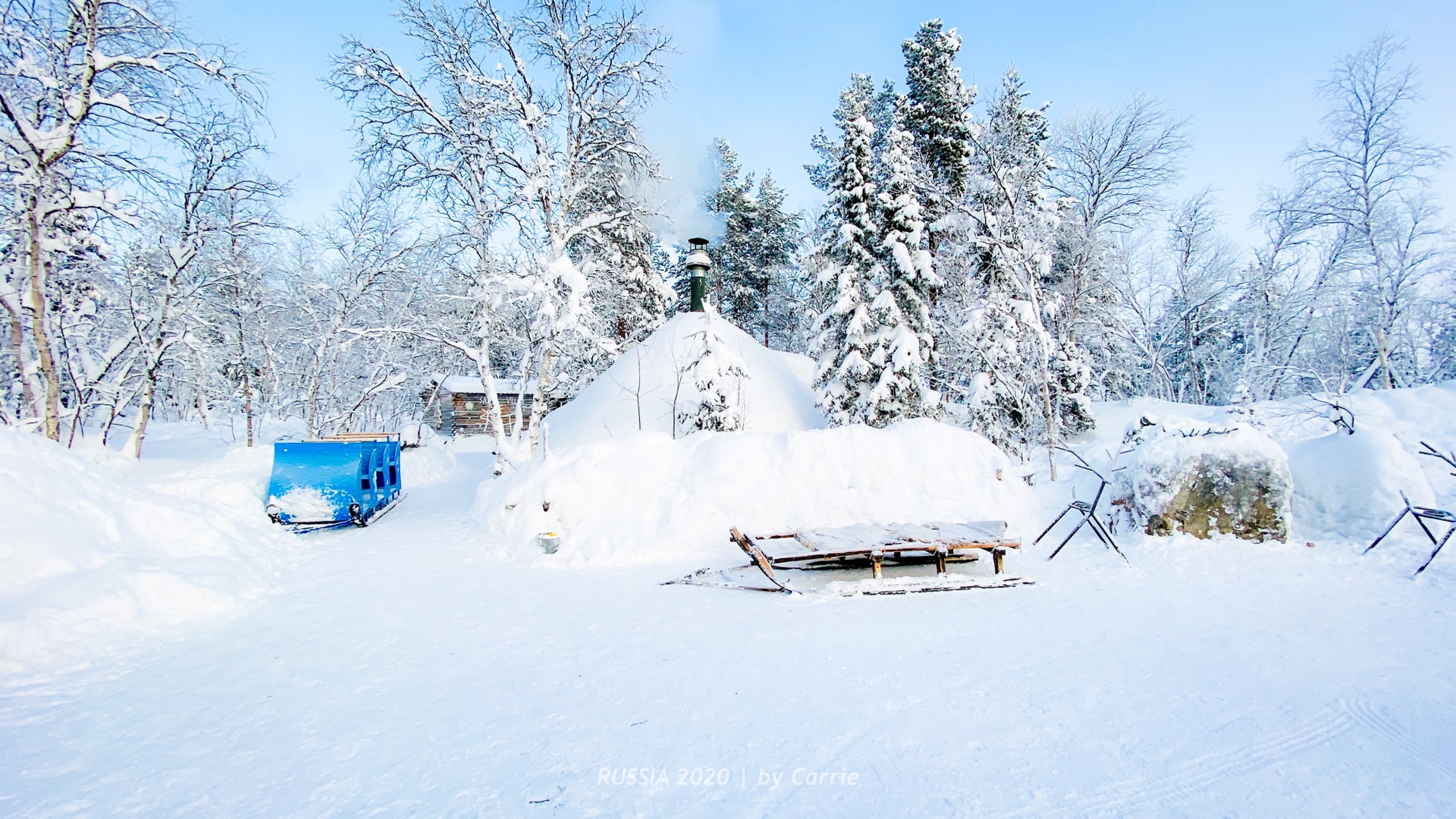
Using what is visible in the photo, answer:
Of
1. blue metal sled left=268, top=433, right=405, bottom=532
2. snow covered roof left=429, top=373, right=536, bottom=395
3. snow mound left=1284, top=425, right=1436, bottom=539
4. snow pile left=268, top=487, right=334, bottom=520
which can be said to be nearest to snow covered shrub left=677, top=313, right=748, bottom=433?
blue metal sled left=268, top=433, right=405, bottom=532

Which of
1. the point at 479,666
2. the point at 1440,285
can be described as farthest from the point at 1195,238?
the point at 479,666

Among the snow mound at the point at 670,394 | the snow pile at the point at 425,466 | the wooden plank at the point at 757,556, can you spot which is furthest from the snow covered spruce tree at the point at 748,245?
the wooden plank at the point at 757,556

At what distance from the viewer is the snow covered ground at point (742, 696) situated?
2.49m

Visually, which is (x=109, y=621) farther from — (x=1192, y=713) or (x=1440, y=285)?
(x=1440, y=285)

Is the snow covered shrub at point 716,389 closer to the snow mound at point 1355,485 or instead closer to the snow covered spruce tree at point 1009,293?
the snow covered spruce tree at point 1009,293

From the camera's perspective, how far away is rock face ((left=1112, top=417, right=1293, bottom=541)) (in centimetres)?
678

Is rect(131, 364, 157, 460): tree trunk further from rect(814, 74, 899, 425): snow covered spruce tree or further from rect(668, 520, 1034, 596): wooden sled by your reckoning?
Answer: rect(814, 74, 899, 425): snow covered spruce tree

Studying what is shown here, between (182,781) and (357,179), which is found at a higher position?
(357,179)

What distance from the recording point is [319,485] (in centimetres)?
809

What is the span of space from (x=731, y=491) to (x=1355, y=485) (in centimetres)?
771

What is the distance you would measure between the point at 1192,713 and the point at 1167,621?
69.8 inches

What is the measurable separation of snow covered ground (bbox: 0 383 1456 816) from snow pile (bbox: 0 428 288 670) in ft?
0.15

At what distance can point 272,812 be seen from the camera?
2357 mm

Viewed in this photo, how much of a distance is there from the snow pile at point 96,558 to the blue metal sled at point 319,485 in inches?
54.8
